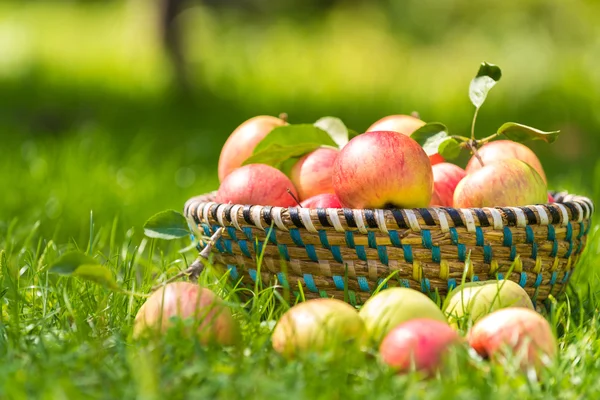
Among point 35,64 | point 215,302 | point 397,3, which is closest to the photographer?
point 215,302

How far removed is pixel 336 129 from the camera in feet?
7.39

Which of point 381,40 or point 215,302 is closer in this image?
point 215,302

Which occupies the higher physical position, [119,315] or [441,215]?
[441,215]

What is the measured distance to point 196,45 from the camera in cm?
686

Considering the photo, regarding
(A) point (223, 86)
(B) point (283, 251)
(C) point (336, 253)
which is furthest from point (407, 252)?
(A) point (223, 86)

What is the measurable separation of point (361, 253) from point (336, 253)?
0.17 ft

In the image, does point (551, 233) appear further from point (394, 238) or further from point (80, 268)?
point (80, 268)

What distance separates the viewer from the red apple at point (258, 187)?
6.28ft

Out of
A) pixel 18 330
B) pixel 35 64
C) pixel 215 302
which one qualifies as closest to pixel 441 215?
pixel 215 302

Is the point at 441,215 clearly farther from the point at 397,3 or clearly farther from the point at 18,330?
the point at 397,3

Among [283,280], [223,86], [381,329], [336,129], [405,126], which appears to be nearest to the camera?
[381,329]

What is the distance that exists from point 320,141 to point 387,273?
538mm

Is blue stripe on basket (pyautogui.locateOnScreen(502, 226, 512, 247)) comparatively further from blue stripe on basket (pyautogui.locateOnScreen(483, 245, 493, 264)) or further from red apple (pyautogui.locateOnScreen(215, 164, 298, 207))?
red apple (pyautogui.locateOnScreen(215, 164, 298, 207))

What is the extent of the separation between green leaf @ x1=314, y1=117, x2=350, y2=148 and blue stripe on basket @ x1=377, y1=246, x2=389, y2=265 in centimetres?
55
